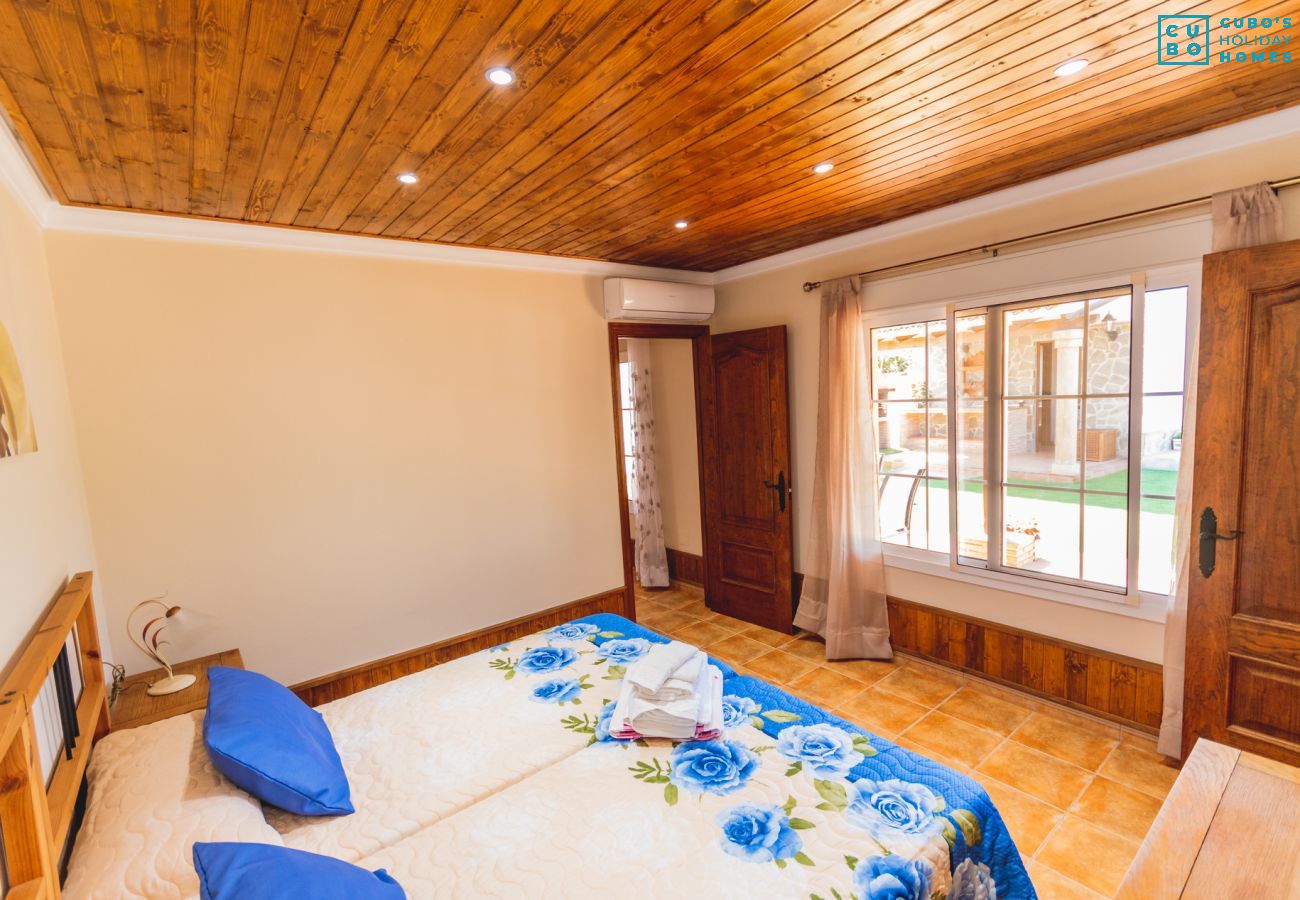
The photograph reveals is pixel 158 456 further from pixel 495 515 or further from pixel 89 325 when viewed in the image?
pixel 495 515

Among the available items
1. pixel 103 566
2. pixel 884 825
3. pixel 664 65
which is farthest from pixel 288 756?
pixel 664 65

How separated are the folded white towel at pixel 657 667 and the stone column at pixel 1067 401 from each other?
81.7 inches

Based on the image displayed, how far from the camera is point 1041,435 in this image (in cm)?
292

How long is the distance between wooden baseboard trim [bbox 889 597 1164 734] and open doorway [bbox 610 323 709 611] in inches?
68.5

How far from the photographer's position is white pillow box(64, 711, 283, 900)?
3.76ft

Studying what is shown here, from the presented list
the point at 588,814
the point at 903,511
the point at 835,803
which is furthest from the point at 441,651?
the point at 903,511

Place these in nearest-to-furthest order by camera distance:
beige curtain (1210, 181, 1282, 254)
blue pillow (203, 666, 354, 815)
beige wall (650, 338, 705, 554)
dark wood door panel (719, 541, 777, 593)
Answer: blue pillow (203, 666, 354, 815), beige curtain (1210, 181, 1282, 254), dark wood door panel (719, 541, 777, 593), beige wall (650, 338, 705, 554)

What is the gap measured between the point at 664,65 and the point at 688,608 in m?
3.82

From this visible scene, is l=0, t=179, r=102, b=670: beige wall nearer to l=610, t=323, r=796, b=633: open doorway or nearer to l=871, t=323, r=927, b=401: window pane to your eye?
l=610, t=323, r=796, b=633: open doorway

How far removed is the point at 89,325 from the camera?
240cm

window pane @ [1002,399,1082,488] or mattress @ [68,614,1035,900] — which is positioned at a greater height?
window pane @ [1002,399,1082,488]

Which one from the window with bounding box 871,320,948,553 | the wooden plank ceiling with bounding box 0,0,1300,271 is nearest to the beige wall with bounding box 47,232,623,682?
the wooden plank ceiling with bounding box 0,0,1300,271

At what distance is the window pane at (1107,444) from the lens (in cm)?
264

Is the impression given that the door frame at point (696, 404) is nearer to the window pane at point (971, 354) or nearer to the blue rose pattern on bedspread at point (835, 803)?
the window pane at point (971, 354)
